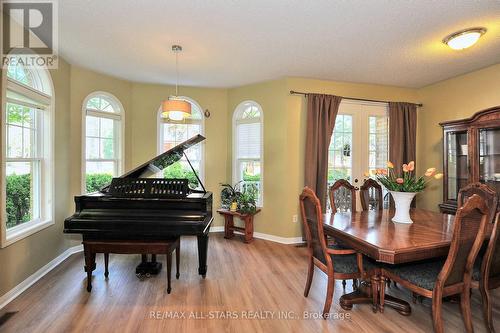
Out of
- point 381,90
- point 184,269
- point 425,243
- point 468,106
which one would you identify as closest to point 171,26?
point 184,269

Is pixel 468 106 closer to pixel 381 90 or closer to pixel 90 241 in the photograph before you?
pixel 381 90

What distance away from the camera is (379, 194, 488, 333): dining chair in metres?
1.63

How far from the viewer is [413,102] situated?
14.9 feet

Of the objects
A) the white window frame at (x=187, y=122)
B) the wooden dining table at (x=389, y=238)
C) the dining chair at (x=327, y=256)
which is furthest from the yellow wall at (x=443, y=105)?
the white window frame at (x=187, y=122)

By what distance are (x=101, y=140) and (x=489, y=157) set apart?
5577 mm

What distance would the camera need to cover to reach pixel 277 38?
272 cm

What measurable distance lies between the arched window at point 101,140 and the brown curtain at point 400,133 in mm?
4669

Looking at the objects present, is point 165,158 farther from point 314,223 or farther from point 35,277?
point 35,277

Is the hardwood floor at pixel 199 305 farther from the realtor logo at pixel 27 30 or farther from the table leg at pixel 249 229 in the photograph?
the realtor logo at pixel 27 30

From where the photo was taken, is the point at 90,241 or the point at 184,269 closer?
the point at 90,241

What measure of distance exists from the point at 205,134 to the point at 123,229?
2553 millimetres

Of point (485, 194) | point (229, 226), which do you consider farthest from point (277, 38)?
point (229, 226)

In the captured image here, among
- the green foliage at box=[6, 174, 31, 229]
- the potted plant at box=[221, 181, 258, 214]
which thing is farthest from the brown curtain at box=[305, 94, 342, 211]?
the green foliage at box=[6, 174, 31, 229]

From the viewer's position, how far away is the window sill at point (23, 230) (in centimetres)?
238
